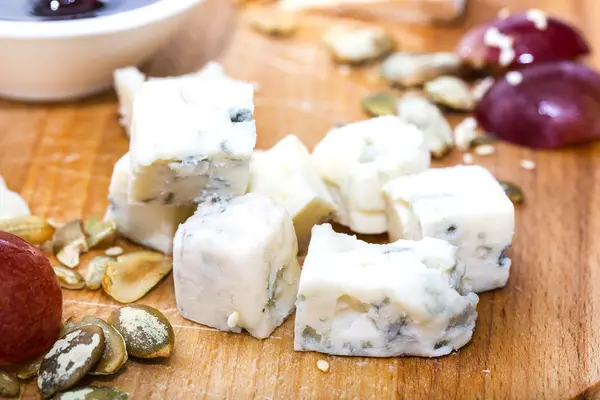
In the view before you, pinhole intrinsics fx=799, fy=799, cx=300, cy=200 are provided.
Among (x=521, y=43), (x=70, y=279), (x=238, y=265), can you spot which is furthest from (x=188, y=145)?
(x=521, y=43)

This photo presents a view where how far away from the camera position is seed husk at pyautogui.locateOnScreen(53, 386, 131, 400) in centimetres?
120

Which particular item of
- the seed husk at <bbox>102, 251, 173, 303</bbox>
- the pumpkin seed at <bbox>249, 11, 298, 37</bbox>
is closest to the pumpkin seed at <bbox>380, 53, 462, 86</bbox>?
the pumpkin seed at <bbox>249, 11, 298, 37</bbox>

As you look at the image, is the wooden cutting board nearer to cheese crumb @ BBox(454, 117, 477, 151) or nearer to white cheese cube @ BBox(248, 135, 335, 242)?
cheese crumb @ BBox(454, 117, 477, 151)

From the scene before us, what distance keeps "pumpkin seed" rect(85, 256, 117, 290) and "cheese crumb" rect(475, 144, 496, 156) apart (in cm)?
84

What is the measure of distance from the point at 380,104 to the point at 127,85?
1.94 ft

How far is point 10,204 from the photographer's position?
1.54m

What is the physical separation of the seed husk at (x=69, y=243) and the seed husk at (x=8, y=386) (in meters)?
0.30

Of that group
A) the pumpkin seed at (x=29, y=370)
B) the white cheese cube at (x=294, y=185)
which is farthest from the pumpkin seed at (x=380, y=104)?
the pumpkin seed at (x=29, y=370)

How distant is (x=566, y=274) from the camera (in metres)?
1.51

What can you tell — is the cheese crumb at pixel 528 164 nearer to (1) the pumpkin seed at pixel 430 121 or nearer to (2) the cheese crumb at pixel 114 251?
(1) the pumpkin seed at pixel 430 121

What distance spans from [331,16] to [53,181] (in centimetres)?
94

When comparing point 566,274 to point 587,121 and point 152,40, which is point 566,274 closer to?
point 587,121

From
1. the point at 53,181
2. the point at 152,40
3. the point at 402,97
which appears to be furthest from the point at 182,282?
the point at 402,97

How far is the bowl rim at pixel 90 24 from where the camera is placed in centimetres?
167
